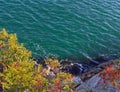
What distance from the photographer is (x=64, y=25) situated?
186 feet

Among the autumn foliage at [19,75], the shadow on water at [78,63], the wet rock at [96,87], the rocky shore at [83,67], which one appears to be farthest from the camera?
the shadow on water at [78,63]

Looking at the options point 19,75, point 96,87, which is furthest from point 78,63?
point 19,75

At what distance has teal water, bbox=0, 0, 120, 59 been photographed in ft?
170

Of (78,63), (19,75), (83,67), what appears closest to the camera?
(19,75)

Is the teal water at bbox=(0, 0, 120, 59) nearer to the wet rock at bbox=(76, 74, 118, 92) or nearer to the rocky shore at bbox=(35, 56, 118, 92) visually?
the rocky shore at bbox=(35, 56, 118, 92)

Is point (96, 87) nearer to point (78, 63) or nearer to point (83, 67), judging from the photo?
point (83, 67)

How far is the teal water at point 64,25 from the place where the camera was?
170 ft

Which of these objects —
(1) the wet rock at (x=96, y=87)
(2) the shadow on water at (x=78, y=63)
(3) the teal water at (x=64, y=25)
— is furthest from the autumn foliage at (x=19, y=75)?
(3) the teal water at (x=64, y=25)

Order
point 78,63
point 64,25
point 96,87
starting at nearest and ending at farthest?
point 96,87 → point 78,63 → point 64,25

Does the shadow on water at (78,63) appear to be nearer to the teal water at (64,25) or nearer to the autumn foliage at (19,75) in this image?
the teal water at (64,25)

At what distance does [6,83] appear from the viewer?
28438 mm

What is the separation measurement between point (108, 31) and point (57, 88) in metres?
Result: 30.0

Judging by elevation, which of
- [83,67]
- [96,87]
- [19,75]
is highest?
[19,75]

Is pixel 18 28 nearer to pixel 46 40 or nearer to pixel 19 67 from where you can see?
pixel 46 40
